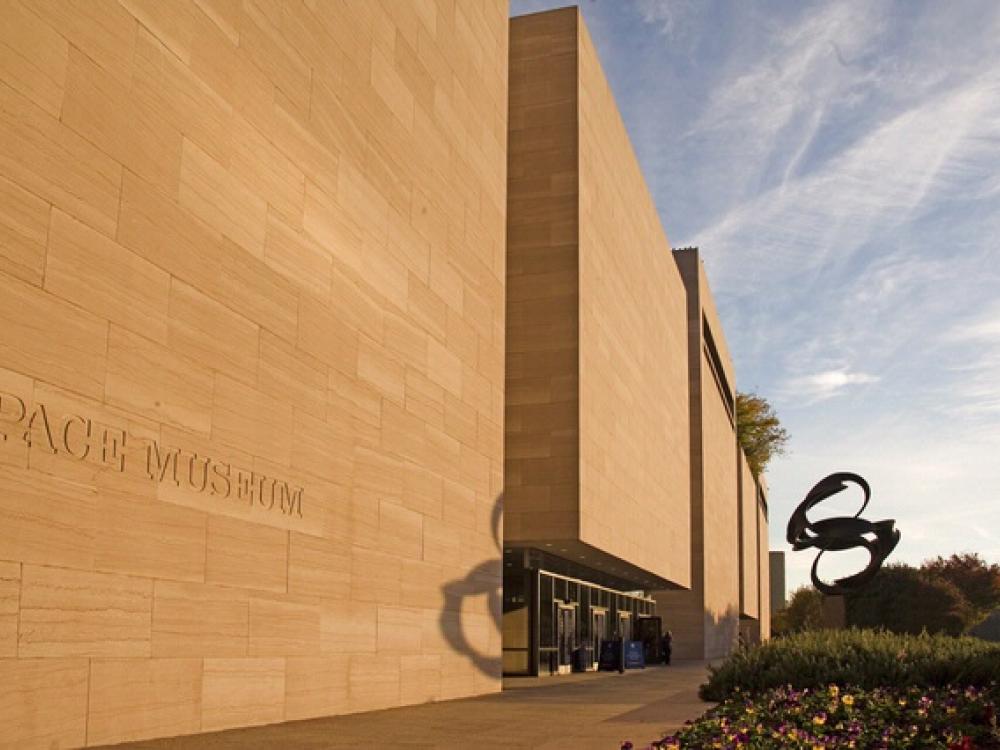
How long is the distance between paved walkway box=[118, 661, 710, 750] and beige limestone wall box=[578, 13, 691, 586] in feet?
32.5

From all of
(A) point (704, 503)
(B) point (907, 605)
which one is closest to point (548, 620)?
(A) point (704, 503)

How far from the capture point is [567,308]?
29234 mm

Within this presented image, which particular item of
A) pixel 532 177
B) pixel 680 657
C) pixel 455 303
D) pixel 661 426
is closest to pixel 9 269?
pixel 455 303

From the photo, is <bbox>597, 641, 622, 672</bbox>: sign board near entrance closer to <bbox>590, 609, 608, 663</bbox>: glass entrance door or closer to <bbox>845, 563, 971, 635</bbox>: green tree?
<bbox>590, 609, 608, 663</bbox>: glass entrance door

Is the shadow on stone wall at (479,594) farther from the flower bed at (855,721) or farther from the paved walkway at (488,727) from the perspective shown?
the flower bed at (855,721)

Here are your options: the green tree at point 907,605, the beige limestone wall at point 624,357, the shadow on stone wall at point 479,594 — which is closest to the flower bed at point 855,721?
the shadow on stone wall at point 479,594

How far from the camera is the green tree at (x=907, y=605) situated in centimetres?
5328

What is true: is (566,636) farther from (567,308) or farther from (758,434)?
(758,434)

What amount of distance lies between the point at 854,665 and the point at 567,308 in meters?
14.0

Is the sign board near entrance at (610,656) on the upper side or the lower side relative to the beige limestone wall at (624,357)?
lower

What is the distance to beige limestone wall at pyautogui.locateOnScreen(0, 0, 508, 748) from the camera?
382 inches

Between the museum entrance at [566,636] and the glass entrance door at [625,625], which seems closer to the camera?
the museum entrance at [566,636]

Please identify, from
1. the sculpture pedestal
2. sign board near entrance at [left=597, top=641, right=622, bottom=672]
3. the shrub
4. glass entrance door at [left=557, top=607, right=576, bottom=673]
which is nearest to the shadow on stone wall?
the shrub

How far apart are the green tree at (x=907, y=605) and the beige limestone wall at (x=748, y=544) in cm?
2628
